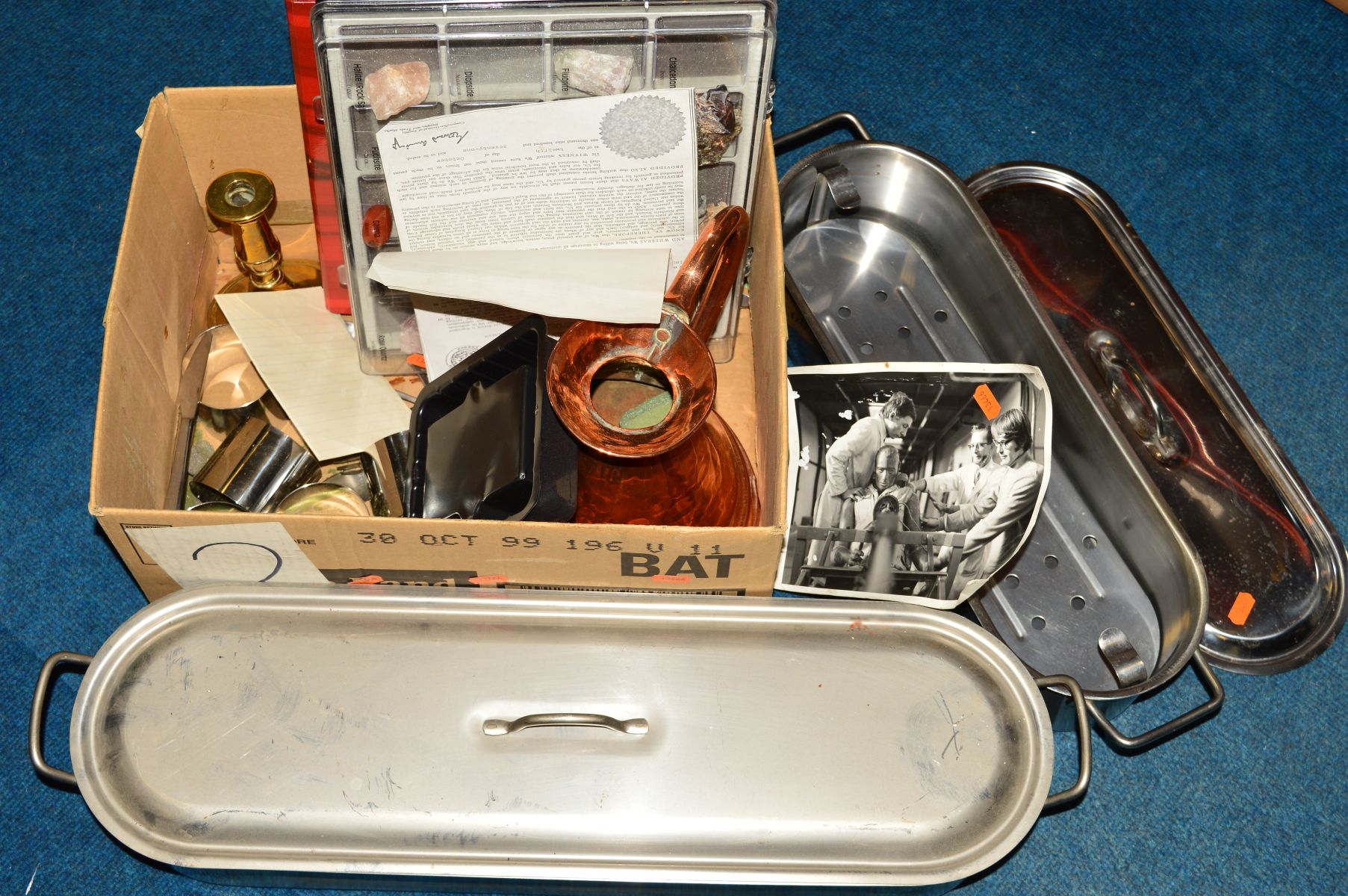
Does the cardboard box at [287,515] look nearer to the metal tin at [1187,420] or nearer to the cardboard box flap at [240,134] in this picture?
the cardboard box flap at [240,134]

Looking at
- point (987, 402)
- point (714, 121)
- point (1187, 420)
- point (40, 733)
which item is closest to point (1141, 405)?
point (1187, 420)

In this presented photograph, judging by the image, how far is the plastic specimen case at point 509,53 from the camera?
2.31ft

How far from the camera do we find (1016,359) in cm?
102

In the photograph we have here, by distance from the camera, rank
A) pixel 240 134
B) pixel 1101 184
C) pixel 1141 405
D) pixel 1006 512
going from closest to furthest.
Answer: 1. pixel 1006 512
2. pixel 240 134
3. pixel 1141 405
4. pixel 1101 184

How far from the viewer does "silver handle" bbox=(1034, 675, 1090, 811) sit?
2.42 feet

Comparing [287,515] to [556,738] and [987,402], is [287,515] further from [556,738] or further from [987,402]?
[987,402]

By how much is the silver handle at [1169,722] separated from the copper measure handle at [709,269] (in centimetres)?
38

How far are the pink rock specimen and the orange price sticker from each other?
17.4 inches

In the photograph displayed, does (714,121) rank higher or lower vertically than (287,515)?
higher

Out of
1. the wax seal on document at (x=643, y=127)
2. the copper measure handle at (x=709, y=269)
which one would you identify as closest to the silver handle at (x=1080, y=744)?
the copper measure handle at (x=709, y=269)

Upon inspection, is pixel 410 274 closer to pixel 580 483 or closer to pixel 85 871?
pixel 580 483

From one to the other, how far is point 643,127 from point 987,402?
1.05 ft

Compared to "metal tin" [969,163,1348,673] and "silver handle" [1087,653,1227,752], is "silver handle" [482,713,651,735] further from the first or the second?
"metal tin" [969,163,1348,673]
